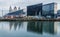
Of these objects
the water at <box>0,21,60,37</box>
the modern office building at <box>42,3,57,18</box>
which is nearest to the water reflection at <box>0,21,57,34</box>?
the water at <box>0,21,60,37</box>

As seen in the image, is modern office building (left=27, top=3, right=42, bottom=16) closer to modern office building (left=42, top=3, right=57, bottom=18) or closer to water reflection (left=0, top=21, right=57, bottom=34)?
modern office building (left=42, top=3, right=57, bottom=18)

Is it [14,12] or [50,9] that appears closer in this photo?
[50,9]

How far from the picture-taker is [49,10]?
27344mm

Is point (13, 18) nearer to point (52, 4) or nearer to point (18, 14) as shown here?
point (18, 14)

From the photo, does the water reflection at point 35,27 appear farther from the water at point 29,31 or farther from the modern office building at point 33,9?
the modern office building at point 33,9

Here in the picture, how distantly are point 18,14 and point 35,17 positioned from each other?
368 cm

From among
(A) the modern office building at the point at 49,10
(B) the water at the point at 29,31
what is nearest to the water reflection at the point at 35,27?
(B) the water at the point at 29,31

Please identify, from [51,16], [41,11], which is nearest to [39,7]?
[41,11]

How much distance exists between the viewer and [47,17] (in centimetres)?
2723

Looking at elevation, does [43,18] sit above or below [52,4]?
below

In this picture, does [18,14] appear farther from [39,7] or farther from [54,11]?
[54,11]

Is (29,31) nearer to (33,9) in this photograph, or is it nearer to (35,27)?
(35,27)

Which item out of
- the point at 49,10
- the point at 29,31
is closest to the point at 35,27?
the point at 29,31

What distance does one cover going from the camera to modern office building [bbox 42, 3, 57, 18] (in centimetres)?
2706
